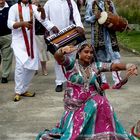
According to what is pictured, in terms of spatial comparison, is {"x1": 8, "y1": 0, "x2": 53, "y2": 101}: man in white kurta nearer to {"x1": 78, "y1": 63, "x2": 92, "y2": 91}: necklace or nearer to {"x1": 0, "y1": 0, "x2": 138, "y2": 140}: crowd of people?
{"x1": 0, "y1": 0, "x2": 138, "y2": 140}: crowd of people

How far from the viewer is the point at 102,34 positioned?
9.73 m

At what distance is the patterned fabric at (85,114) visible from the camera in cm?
630

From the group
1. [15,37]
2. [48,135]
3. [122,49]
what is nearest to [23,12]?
[15,37]

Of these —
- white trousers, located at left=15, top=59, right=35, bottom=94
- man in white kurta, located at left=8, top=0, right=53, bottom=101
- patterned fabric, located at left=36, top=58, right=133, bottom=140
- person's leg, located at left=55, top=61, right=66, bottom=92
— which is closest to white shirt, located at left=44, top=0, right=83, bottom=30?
man in white kurta, located at left=8, top=0, right=53, bottom=101

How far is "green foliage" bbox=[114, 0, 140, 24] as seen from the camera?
19281 mm

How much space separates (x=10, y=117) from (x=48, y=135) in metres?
1.58

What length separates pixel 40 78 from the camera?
1094 cm

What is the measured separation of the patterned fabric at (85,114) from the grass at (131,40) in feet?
25.1

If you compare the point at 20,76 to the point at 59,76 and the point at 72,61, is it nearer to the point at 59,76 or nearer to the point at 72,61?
the point at 59,76

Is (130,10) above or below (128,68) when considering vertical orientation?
below

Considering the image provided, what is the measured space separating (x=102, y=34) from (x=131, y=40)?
672 cm

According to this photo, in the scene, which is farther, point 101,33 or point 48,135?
point 101,33

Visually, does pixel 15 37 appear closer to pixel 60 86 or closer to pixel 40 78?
pixel 60 86

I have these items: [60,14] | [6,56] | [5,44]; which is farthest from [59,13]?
[6,56]
